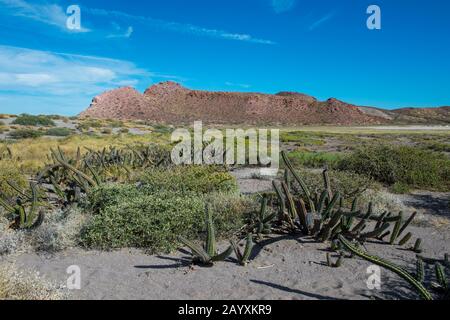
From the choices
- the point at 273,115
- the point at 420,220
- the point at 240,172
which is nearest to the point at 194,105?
the point at 273,115

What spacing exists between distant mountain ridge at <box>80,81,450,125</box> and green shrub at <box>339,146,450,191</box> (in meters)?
76.9

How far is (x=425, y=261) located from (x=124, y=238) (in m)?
4.11

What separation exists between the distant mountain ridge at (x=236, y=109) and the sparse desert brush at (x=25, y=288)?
3293 inches

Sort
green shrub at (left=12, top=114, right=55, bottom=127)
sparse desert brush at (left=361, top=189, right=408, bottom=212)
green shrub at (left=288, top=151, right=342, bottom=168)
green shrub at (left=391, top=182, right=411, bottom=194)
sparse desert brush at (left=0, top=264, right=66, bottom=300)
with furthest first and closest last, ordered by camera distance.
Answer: green shrub at (left=12, top=114, right=55, bottom=127) → green shrub at (left=288, top=151, right=342, bottom=168) → green shrub at (left=391, top=182, right=411, bottom=194) → sparse desert brush at (left=361, top=189, right=408, bottom=212) → sparse desert brush at (left=0, top=264, right=66, bottom=300)

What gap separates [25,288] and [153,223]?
6.59ft

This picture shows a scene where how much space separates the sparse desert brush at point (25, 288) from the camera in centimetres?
378

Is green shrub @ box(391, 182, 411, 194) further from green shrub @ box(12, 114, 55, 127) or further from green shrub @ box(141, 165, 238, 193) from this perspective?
green shrub @ box(12, 114, 55, 127)

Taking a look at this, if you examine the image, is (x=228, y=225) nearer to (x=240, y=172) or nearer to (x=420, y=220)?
(x=420, y=220)

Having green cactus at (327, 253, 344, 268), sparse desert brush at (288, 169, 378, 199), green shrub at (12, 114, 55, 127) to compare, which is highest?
green shrub at (12, 114, 55, 127)

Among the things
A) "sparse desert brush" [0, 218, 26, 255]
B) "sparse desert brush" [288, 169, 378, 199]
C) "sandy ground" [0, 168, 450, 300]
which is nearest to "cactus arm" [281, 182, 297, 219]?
"sandy ground" [0, 168, 450, 300]

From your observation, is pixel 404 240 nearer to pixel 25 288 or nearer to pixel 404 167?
pixel 25 288

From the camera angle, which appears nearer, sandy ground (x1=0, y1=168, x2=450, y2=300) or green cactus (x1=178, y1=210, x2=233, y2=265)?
sandy ground (x1=0, y1=168, x2=450, y2=300)

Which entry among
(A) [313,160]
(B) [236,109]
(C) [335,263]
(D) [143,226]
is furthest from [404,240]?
(B) [236,109]

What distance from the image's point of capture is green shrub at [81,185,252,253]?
5.36m
